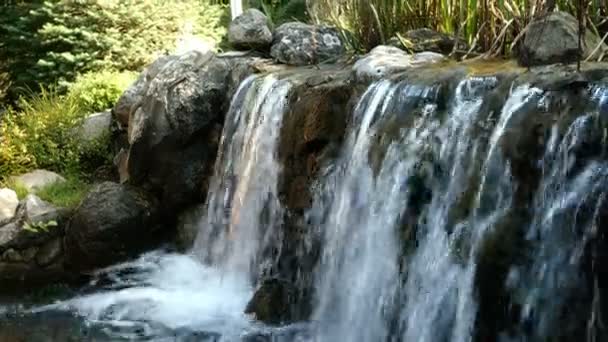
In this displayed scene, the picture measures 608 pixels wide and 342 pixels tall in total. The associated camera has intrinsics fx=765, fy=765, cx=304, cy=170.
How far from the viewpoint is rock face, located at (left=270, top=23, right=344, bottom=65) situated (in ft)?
23.9

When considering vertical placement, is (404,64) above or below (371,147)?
above

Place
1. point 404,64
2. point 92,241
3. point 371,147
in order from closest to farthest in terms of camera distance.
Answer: point 371,147 → point 404,64 → point 92,241

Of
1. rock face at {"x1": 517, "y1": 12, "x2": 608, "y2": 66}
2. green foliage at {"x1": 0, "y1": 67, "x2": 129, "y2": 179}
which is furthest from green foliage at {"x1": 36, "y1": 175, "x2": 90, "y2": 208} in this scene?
rock face at {"x1": 517, "y1": 12, "x2": 608, "y2": 66}

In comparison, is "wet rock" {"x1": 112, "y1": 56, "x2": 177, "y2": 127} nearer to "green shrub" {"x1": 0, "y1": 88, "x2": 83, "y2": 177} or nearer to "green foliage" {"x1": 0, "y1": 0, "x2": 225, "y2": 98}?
"green shrub" {"x1": 0, "y1": 88, "x2": 83, "y2": 177}

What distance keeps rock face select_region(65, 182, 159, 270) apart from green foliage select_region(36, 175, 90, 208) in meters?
0.32

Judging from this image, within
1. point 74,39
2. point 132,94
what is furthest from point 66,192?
point 74,39

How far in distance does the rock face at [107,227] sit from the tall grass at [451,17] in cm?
265

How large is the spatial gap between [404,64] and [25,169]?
433cm

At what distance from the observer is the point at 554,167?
3.59 m

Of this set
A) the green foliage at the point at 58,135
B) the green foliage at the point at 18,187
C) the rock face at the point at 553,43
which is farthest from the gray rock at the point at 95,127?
the rock face at the point at 553,43

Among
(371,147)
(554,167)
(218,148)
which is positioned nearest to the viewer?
(554,167)

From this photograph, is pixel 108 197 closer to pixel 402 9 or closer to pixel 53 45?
pixel 402 9

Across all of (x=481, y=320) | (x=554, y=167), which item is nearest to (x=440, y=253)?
(x=481, y=320)

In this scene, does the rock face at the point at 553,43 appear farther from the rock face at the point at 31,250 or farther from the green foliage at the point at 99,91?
the green foliage at the point at 99,91
